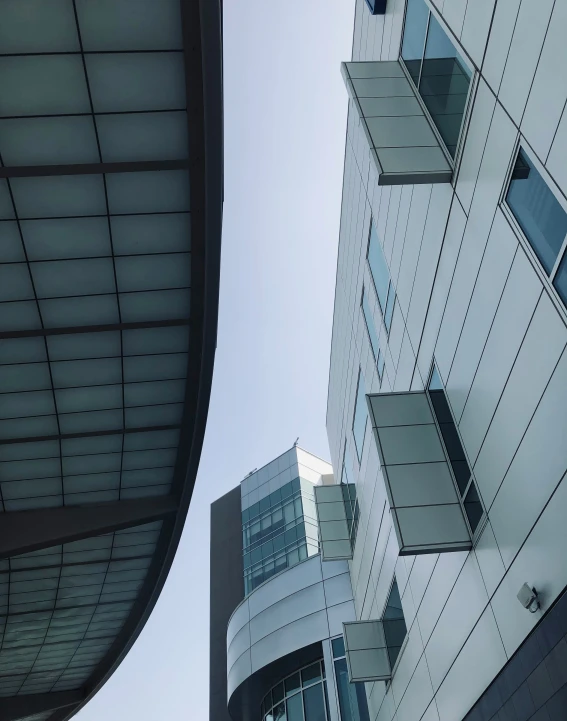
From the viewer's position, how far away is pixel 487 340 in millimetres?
8922

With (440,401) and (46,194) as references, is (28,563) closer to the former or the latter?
(46,194)

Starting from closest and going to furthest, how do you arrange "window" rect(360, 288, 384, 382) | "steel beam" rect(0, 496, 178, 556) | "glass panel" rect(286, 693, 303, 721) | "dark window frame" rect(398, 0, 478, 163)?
1. "dark window frame" rect(398, 0, 478, 163)
2. "window" rect(360, 288, 384, 382)
3. "steel beam" rect(0, 496, 178, 556)
4. "glass panel" rect(286, 693, 303, 721)

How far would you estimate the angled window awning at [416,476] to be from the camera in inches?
409

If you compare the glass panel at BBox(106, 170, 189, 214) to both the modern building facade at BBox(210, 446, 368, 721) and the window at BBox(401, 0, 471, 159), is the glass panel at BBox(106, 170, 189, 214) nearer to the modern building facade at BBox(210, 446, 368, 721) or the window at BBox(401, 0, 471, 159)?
the window at BBox(401, 0, 471, 159)

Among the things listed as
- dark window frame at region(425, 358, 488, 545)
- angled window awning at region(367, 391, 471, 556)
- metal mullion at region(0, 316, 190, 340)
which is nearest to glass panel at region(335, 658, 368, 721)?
angled window awning at region(367, 391, 471, 556)

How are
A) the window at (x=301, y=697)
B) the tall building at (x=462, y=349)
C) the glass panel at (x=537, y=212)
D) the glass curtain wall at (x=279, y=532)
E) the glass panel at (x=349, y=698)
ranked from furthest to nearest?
the glass curtain wall at (x=279, y=532) → the window at (x=301, y=697) → the glass panel at (x=349, y=698) → the tall building at (x=462, y=349) → the glass panel at (x=537, y=212)

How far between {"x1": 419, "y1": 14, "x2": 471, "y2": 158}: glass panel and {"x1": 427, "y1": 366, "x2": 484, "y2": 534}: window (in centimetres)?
418

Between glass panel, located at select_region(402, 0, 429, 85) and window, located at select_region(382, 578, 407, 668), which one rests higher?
glass panel, located at select_region(402, 0, 429, 85)

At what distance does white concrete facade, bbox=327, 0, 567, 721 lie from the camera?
696 centimetres

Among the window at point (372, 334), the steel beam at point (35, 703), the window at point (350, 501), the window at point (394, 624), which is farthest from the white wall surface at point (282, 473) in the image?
the window at point (372, 334)

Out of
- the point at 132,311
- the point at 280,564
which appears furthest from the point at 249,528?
the point at 132,311

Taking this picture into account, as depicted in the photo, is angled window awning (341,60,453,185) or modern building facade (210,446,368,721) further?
modern building facade (210,446,368,721)

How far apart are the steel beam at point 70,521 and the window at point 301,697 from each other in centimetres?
924

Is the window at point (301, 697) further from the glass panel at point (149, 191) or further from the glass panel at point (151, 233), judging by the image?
the glass panel at point (149, 191)
